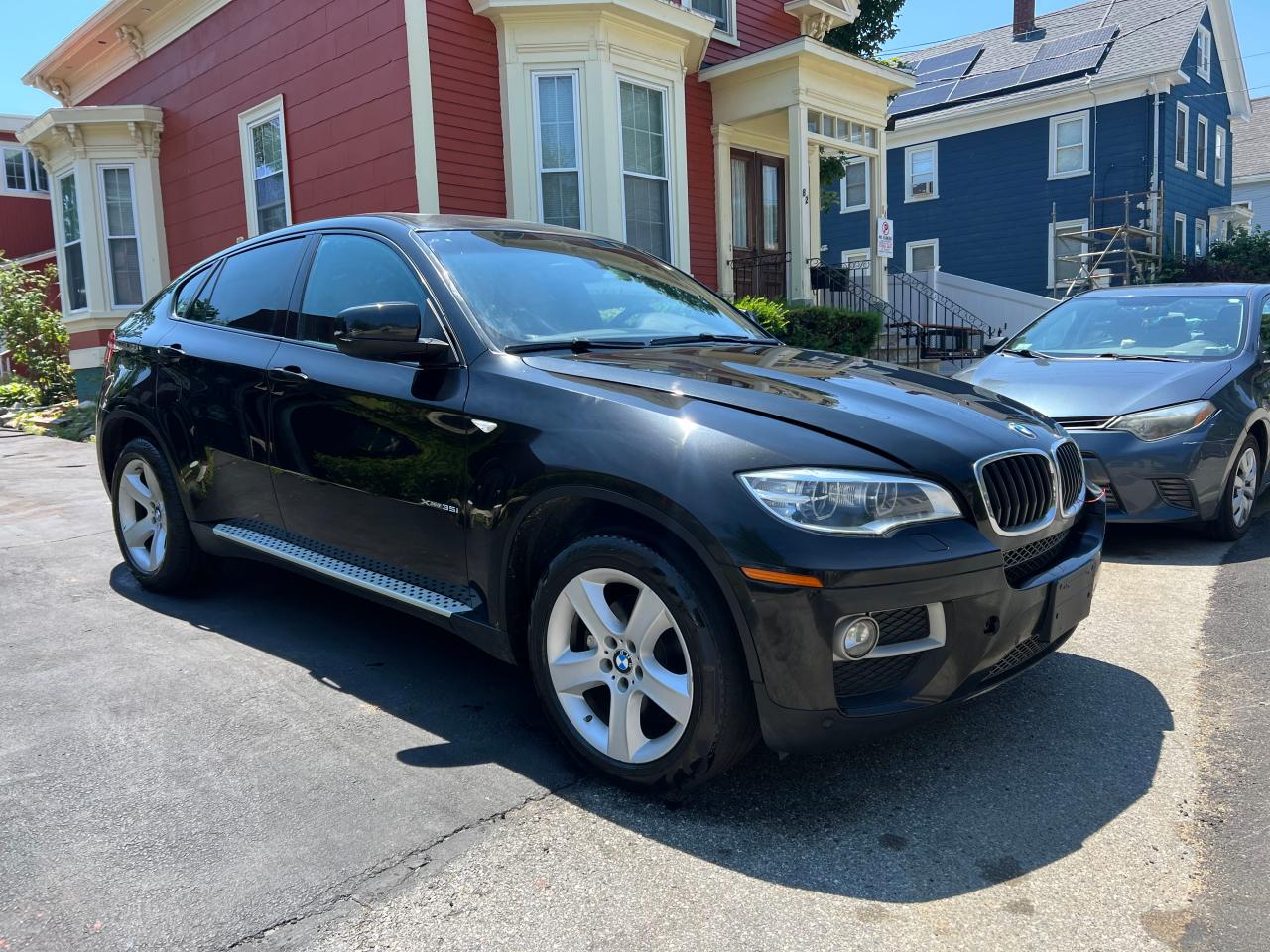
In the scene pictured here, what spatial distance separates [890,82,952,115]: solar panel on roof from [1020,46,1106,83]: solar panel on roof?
2061 millimetres

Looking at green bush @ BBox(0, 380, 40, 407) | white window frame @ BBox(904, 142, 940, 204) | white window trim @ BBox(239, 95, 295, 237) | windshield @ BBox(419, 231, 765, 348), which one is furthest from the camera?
white window frame @ BBox(904, 142, 940, 204)

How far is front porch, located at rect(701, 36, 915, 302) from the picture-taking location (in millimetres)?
12820

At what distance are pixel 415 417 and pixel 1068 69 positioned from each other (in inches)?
979

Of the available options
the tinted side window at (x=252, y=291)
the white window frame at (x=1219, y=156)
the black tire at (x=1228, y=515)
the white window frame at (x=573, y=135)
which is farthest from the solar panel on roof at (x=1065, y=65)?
the tinted side window at (x=252, y=291)

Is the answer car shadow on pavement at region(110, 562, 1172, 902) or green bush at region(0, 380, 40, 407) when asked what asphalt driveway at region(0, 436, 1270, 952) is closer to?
car shadow on pavement at region(110, 562, 1172, 902)

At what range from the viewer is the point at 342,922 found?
2293 millimetres

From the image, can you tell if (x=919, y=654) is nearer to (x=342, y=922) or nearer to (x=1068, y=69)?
(x=342, y=922)

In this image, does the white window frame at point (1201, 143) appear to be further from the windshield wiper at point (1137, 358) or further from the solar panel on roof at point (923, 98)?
the windshield wiper at point (1137, 358)

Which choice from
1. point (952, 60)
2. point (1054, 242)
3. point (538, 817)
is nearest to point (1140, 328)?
point (538, 817)

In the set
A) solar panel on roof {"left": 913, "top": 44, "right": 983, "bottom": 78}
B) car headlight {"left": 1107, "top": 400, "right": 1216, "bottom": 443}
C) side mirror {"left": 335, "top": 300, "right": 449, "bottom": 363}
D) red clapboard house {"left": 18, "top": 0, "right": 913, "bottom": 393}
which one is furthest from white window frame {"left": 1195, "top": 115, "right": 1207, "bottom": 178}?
side mirror {"left": 335, "top": 300, "right": 449, "bottom": 363}

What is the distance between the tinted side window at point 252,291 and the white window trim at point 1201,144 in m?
27.0

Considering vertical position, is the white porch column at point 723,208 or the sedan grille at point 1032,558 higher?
the white porch column at point 723,208

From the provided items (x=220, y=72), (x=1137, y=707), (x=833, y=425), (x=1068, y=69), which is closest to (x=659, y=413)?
(x=833, y=425)

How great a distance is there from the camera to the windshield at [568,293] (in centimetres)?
351
